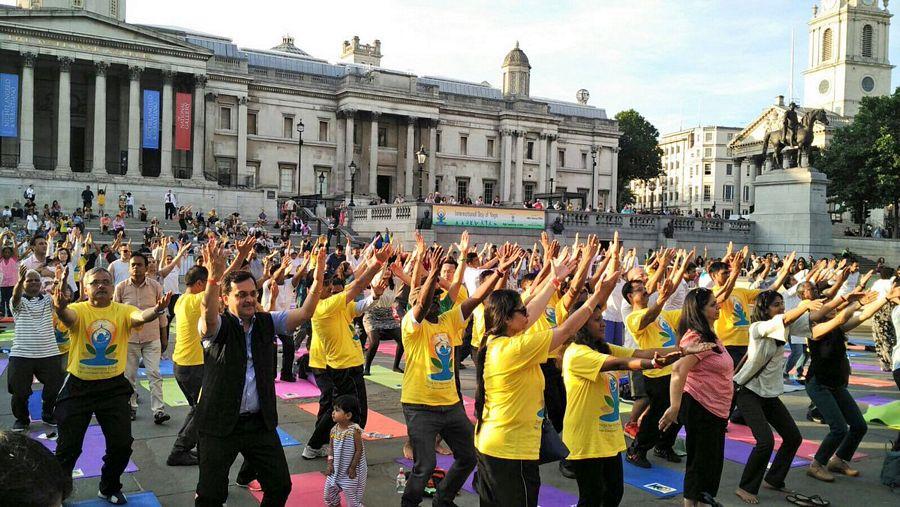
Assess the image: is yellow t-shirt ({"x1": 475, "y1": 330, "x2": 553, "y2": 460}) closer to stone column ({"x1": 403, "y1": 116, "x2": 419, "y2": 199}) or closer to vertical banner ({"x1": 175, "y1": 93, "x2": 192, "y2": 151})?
vertical banner ({"x1": 175, "y1": 93, "x2": 192, "y2": 151})

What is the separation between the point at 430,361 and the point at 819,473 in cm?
451

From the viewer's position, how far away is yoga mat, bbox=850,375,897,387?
13688mm

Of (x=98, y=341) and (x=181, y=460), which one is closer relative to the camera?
(x=98, y=341)

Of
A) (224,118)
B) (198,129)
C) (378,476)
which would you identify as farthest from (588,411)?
(224,118)

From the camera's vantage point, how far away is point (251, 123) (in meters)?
60.9

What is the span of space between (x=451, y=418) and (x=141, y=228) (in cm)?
3881

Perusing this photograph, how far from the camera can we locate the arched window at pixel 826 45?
340 ft

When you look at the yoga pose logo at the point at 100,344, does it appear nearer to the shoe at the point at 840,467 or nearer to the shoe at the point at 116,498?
the shoe at the point at 116,498

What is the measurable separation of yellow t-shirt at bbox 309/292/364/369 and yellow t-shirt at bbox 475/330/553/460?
317cm

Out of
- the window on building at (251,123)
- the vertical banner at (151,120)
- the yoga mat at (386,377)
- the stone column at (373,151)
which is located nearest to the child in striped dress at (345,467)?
the yoga mat at (386,377)

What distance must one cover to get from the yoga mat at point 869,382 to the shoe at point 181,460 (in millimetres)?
11903

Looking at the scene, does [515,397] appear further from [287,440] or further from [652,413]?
[287,440]

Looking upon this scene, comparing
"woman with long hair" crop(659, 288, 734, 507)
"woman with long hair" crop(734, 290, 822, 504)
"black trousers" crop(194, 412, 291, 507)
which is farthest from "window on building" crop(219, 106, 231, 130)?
"woman with long hair" crop(659, 288, 734, 507)

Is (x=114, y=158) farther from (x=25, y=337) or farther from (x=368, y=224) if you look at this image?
(x=25, y=337)
